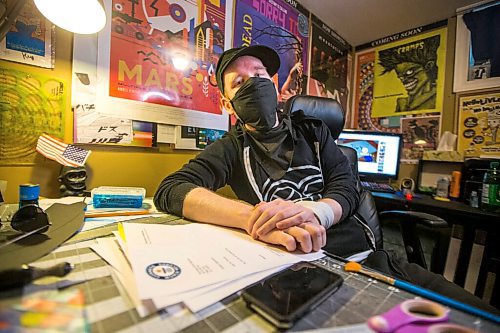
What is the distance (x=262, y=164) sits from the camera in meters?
0.90

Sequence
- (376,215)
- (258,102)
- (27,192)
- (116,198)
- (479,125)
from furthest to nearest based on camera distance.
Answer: (479,125), (376,215), (258,102), (116,198), (27,192)

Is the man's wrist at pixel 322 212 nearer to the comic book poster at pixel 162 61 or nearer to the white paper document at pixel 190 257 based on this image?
the white paper document at pixel 190 257

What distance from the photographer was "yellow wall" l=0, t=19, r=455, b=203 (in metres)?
0.83

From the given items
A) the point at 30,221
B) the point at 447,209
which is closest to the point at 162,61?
the point at 30,221

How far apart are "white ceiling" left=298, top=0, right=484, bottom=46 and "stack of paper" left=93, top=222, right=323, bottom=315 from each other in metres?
1.90

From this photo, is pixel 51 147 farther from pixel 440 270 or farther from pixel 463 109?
pixel 463 109

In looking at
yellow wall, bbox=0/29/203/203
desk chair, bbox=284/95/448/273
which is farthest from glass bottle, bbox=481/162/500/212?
yellow wall, bbox=0/29/203/203

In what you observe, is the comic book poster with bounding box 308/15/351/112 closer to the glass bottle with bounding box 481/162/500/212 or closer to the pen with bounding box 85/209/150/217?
the glass bottle with bounding box 481/162/500/212

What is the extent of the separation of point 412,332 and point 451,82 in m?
2.22

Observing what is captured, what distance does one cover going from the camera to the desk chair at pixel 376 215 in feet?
2.97

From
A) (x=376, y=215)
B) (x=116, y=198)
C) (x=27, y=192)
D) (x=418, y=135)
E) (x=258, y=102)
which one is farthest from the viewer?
(x=418, y=135)

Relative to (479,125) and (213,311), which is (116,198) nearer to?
(213,311)

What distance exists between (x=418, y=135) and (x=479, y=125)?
0.37 meters

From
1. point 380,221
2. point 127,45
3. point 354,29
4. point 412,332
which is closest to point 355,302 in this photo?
point 412,332
